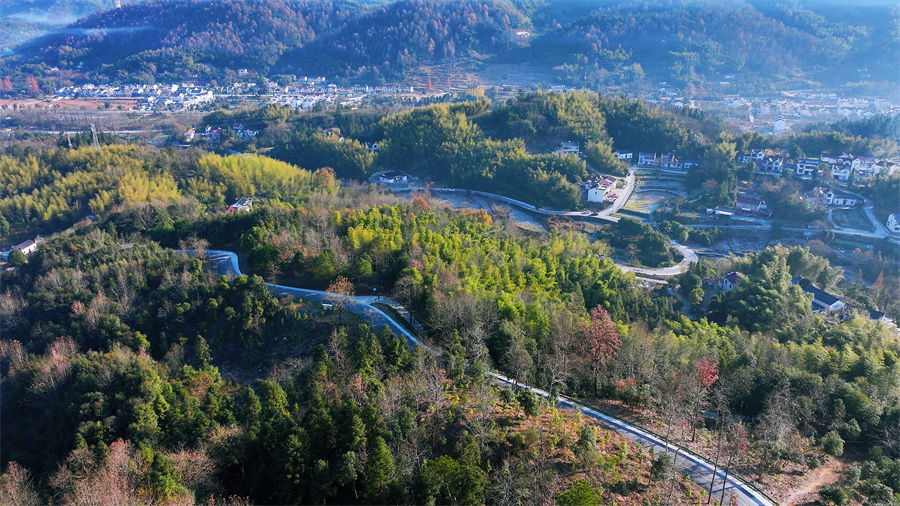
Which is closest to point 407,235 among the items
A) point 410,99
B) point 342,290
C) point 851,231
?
point 342,290

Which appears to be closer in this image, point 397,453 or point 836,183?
Result: point 397,453

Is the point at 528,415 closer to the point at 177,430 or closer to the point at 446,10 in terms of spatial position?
the point at 177,430

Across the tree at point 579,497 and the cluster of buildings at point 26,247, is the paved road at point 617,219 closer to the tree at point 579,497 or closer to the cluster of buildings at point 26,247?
the tree at point 579,497

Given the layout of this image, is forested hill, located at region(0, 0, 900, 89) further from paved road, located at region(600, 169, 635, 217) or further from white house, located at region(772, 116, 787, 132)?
paved road, located at region(600, 169, 635, 217)

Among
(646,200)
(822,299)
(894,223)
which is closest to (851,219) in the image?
(894,223)

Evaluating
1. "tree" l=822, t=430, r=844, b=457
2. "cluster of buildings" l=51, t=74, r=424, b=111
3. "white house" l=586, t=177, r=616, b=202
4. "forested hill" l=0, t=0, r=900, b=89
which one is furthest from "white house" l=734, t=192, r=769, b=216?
"forested hill" l=0, t=0, r=900, b=89

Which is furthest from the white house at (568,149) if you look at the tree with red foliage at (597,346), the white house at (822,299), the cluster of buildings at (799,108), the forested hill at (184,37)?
the forested hill at (184,37)
